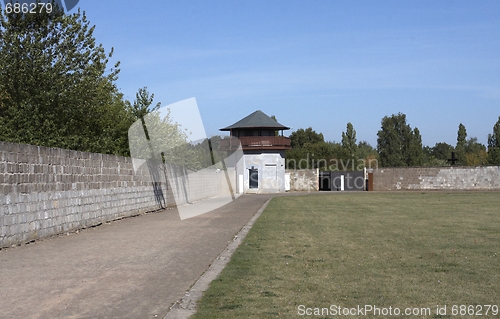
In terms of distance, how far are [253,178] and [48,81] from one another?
1444 inches

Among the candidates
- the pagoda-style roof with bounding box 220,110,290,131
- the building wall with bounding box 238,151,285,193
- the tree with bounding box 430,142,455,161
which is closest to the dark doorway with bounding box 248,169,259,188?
the building wall with bounding box 238,151,285,193

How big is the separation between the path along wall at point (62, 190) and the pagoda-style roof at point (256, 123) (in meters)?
35.3

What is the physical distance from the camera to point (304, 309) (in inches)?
231

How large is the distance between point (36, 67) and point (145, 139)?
7581mm

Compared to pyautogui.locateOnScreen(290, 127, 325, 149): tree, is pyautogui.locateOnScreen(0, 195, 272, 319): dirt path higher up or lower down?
lower down

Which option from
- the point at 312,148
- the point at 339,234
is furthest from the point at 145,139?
the point at 312,148

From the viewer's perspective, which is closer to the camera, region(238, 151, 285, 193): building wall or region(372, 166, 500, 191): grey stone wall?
region(238, 151, 285, 193): building wall

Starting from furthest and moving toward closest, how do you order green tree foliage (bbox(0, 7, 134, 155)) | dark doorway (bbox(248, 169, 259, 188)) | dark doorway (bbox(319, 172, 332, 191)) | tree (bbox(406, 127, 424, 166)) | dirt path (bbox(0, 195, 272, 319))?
tree (bbox(406, 127, 424, 166))
dark doorway (bbox(319, 172, 332, 191))
dark doorway (bbox(248, 169, 259, 188))
green tree foliage (bbox(0, 7, 134, 155))
dirt path (bbox(0, 195, 272, 319))

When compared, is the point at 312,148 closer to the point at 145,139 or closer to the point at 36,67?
the point at 145,139

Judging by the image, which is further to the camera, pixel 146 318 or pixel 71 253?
pixel 71 253

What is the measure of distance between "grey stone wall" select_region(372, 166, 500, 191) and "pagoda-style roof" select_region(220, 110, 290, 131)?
37.9ft

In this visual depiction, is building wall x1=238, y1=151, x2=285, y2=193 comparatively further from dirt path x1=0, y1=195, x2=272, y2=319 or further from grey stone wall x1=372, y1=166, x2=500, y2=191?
dirt path x1=0, y1=195, x2=272, y2=319

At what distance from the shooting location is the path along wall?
1169 centimetres

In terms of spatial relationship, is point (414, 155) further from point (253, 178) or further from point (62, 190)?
point (62, 190)
